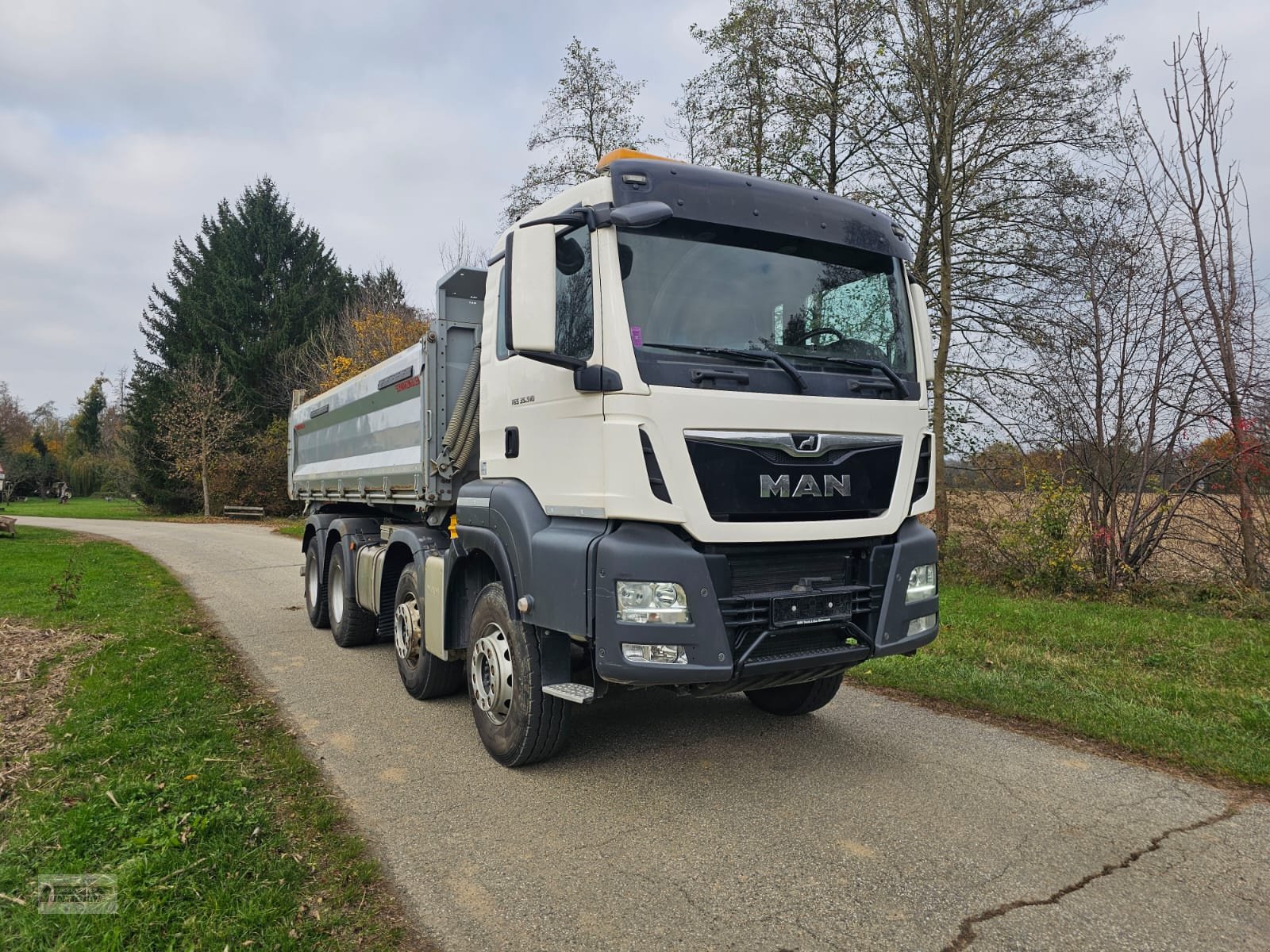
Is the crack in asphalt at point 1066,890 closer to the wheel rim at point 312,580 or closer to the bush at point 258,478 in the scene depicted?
the wheel rim at point 312,580

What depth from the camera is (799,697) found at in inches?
205

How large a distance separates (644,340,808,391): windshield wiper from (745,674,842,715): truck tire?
2.11 metres

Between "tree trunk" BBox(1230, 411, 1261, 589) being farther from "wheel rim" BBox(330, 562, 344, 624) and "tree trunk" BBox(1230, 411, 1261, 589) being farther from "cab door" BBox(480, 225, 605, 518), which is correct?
"wheel rim" BBox(330, 562, 344, 624)

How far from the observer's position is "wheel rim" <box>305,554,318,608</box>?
8.55 metres

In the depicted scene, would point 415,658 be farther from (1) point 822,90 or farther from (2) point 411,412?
(1) point 822,90

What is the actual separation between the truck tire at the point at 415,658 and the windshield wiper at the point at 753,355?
2821mm

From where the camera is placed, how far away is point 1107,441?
9.73 metres

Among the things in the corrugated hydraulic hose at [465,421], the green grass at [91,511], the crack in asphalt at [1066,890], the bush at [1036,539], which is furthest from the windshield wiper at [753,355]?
the green grass at [91,511]

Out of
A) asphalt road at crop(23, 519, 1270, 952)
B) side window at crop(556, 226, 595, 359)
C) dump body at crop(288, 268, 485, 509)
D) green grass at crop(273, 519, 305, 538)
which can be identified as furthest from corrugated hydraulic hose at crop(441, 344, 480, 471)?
green grass at crop(273, 519, 305, 538)

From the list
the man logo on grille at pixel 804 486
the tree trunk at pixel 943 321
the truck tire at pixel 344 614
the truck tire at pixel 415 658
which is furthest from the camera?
the tree trunk at pixel 943 321

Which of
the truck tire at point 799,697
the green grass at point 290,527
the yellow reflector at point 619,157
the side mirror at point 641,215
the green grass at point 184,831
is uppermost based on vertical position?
the yellow reflector at point 619,157

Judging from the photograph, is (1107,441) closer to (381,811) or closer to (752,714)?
(752,714)

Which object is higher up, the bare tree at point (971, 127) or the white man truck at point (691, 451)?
the bare tree at point (971, 127)

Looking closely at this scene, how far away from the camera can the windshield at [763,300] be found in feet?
12.4
